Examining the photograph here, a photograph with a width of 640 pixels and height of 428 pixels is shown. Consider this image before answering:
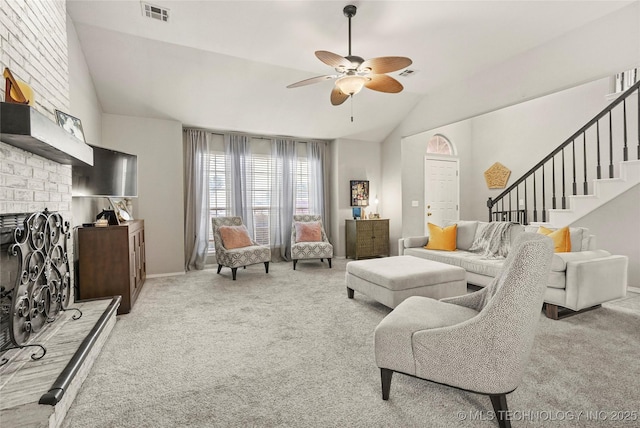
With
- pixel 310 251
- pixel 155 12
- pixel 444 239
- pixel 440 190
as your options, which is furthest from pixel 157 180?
pixel 440 190

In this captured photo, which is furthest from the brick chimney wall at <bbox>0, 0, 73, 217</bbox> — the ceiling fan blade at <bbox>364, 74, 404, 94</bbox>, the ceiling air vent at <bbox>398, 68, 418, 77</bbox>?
the ceiling air vent at <bbox>398, 68, 418, 77</bbox>

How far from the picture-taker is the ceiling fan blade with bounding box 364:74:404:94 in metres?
2.99

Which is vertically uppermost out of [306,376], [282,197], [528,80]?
[528,80]

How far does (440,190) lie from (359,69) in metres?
4.53

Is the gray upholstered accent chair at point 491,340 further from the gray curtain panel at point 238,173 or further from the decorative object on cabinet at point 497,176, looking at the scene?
the decorative object on cabinet at point 497,176

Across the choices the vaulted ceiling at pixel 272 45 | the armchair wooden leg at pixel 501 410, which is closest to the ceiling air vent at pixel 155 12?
the vaulted ceiling at pixel 272 45

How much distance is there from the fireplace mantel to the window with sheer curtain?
3323 millimetres

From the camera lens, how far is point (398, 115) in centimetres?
577

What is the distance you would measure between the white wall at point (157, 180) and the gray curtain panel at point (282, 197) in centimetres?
169

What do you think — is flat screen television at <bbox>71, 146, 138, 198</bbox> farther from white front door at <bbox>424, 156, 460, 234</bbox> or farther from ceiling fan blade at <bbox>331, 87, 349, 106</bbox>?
white front door at <bbox>424, 156, 460, 234</bbox>

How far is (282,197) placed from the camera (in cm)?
598

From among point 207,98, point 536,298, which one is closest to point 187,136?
point 207,98

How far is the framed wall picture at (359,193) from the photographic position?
6250mm

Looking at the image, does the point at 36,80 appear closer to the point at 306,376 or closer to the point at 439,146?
the point at 306,376
